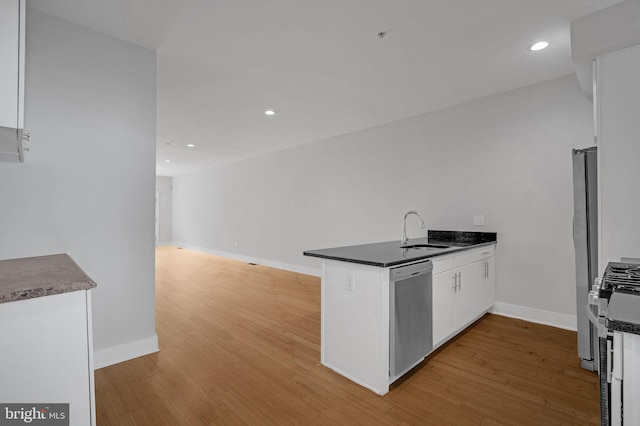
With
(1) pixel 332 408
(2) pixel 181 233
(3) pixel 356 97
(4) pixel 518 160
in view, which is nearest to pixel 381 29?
(3) pixel 356 97

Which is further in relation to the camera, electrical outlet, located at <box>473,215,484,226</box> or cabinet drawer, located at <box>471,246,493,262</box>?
electrical outlet, located at <box>473,215,484,226</box>

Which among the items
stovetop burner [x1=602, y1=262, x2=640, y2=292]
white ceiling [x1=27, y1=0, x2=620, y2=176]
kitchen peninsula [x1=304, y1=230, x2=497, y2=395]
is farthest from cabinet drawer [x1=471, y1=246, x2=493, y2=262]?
white ceiling [x1=27, y1=0, x2=620, y2=176]

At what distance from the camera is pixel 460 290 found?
285 cm

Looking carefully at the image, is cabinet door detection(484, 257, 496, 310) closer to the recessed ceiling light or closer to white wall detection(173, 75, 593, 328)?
white wall detection(173, 75, 593, 328)

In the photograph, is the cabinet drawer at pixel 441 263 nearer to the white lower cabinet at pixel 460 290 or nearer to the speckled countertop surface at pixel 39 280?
the white lower cabinet at pixel 460 290

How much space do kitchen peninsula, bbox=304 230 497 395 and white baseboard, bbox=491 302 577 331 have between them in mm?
1261

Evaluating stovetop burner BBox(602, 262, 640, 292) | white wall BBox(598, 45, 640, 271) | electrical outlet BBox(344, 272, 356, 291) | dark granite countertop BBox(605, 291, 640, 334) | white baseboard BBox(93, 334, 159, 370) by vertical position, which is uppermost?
white wall BBox(598, 45, 640, 271)

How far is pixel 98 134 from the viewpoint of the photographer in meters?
2.39

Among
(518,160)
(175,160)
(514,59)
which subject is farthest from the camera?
(175,160)

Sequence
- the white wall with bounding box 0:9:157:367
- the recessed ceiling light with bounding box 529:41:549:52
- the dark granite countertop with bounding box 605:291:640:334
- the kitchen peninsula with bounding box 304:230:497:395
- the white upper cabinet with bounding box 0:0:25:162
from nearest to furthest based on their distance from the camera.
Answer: the dark granite countertop with bounding box 605:291:640:334
the white upper cabinet with bounding box 0:0:25:162
the kitchen peninsula with bounding box 304:230:497:395
the white wall with bounding box 0:9:157:367
the recessed ceiling light with bounding box 529:41:549:52

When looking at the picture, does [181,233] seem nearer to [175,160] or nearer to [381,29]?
[175,160]

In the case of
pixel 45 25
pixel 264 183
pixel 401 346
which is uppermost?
pixel 45 25

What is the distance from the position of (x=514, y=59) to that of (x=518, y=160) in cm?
116

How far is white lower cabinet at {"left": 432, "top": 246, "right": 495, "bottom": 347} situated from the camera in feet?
8.21
